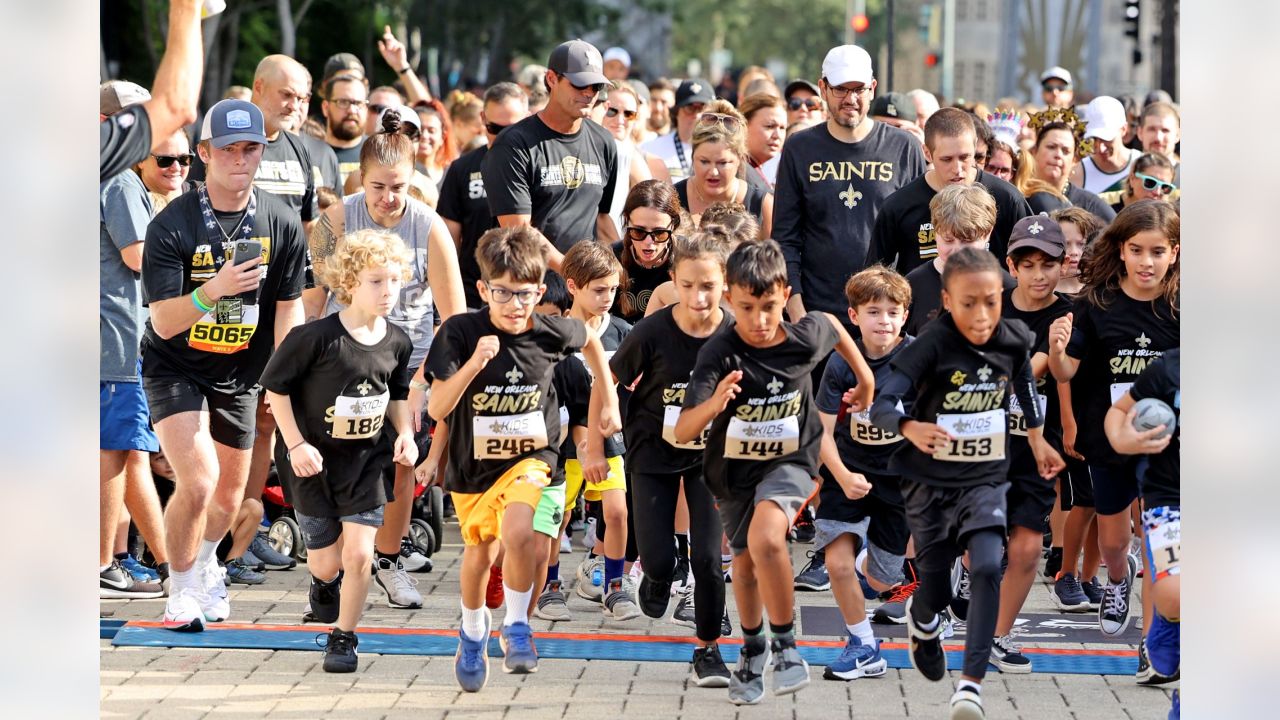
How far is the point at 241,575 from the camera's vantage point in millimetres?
8703

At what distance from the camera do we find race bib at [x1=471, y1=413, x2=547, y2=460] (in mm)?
6664

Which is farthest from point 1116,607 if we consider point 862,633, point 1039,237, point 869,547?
point 1039,237

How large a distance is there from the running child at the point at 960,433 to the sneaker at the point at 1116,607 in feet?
5.49

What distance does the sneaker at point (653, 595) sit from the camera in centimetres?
718

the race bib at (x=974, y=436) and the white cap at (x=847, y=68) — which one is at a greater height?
the white cap at (x=847, y=68)

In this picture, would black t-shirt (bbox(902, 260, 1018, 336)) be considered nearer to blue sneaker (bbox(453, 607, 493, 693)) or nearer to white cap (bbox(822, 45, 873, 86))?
white cap (bbox(822, 45, 873, 86))

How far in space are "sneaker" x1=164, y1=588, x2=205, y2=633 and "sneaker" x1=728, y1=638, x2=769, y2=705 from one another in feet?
7.92

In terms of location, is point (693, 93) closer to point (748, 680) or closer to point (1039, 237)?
point (1039, 237)

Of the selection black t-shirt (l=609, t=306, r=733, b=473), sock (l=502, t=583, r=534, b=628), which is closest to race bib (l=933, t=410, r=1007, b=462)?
black t-shirt (l=609, t=306, r=733, b=473)

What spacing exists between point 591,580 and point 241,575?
1693 mm

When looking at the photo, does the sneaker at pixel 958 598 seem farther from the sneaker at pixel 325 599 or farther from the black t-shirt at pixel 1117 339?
the sneaker at pixel 325 599

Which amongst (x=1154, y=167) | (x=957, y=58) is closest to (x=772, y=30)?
(x=957, y=58)

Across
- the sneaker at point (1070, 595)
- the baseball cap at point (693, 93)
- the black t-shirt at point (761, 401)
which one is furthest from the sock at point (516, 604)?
the baseball cap at point (693, 93)
